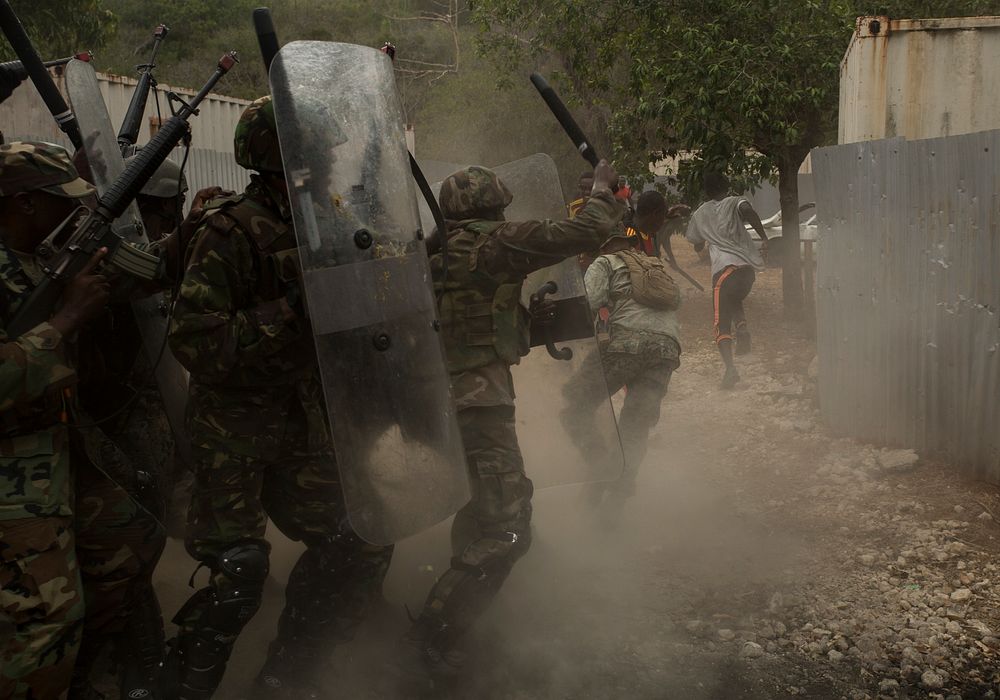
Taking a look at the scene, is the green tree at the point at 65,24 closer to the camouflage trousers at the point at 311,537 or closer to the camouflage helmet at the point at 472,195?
the camouflage helmet at the point at 472,195

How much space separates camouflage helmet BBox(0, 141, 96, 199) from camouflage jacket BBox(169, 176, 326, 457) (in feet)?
1.36

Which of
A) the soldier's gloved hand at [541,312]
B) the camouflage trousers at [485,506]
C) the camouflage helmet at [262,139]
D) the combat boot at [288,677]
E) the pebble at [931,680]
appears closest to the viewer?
the camouflage helmet at [262,139]

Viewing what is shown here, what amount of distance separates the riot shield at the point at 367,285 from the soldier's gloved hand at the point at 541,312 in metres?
1.20

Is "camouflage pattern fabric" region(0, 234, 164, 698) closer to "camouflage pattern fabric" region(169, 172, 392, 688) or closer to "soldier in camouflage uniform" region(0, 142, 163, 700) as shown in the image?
"soldier in camouflage uniform" region(0, 142, 163, 700)

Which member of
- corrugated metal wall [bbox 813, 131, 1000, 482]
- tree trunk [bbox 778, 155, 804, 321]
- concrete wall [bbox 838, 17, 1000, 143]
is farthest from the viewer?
tree trunk [bbox 778, 155, 804, 321]

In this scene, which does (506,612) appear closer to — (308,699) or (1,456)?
(308,699)

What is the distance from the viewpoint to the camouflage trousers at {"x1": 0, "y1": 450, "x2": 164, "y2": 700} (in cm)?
262

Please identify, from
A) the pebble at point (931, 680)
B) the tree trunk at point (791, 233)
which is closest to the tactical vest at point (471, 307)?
the pebble at point (931, 680)

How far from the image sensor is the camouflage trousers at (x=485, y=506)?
3633mm

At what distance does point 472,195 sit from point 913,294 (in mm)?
3359

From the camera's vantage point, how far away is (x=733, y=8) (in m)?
9.02

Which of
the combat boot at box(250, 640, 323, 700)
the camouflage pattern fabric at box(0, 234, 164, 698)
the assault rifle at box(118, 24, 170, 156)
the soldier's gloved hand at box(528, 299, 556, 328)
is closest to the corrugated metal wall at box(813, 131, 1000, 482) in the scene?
the soldier's gloved hand at box(528, 299, 556, 328)

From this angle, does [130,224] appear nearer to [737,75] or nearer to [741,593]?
[741,593]

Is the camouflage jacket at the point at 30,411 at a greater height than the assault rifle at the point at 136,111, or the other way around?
the assault rifle at the point at 136,111
